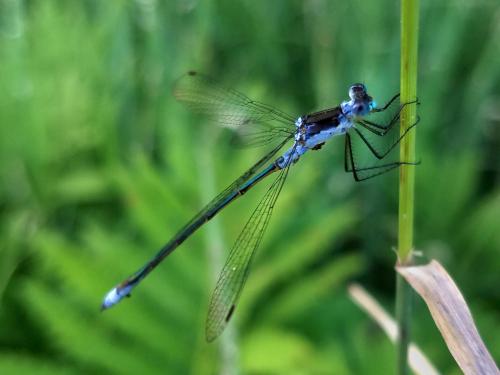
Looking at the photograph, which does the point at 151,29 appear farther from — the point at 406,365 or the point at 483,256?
the point at 406,365

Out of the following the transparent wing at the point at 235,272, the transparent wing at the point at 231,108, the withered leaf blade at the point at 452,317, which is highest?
the transparent wing at the point at 231,108

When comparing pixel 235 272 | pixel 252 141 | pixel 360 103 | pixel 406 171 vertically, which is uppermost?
pixel 252 141

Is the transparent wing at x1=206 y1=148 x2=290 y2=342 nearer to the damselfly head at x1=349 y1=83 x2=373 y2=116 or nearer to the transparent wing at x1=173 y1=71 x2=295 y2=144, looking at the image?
the transparent wing at x1=173 y1=71 x2=295 y2=144

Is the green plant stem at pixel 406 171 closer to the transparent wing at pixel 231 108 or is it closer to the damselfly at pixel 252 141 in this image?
the damselfly at pixel 252 141

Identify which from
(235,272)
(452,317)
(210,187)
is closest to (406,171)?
(452,317)

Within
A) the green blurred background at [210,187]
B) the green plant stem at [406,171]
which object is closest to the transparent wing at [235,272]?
the green blurred background at [210,187]

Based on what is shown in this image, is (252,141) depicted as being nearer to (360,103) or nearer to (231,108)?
(231,108)

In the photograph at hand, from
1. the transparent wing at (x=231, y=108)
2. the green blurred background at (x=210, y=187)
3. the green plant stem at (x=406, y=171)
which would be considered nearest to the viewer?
the green plant stem at (x=406, y=171)
